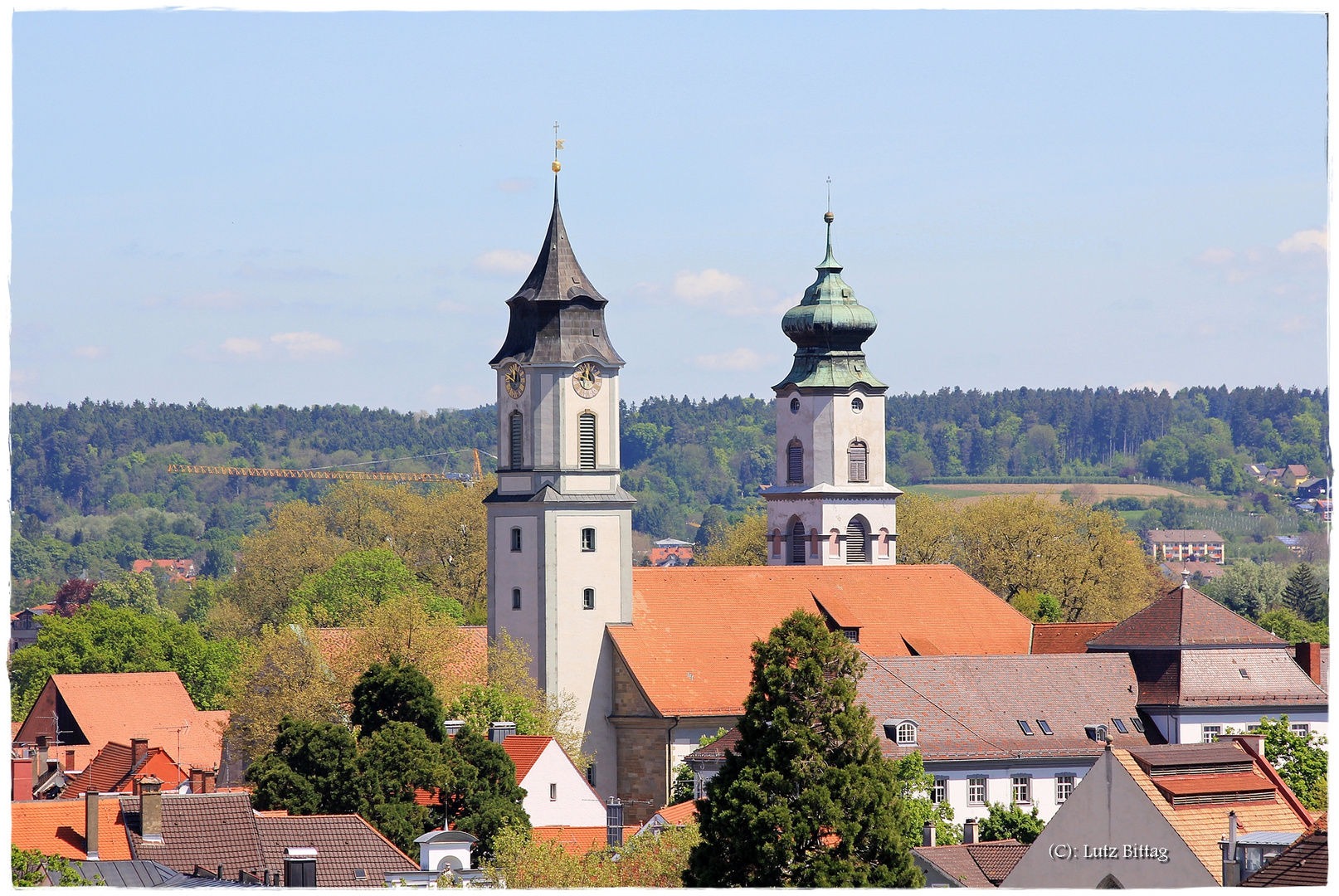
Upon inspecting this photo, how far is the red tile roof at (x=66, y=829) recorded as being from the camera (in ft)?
146

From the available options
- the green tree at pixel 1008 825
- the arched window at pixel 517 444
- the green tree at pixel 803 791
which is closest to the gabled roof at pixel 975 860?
the green tree at pixel 803 791

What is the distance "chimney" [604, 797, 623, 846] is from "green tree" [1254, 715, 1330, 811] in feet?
44.4

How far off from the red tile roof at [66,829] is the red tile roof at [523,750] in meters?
10.9

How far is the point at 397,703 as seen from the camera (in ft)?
176

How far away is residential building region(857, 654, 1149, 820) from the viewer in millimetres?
60750

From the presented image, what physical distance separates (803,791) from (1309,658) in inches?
1478

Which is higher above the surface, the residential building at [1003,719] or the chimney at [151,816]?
the residential building at [1003,719]

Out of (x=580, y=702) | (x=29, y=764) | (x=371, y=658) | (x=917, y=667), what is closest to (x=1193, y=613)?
(x=917, y=667)

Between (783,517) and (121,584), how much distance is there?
268 feet

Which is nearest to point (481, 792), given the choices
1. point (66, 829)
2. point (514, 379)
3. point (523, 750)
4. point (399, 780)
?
point (399, 780)

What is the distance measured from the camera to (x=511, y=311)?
69125 millimetres

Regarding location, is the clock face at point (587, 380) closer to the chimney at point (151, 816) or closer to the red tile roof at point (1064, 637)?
the red tile roof at point (1064, 637)

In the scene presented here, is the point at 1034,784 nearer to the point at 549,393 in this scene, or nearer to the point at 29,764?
the point at 549,393

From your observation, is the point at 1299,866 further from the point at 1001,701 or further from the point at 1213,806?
the point at 1001,701
